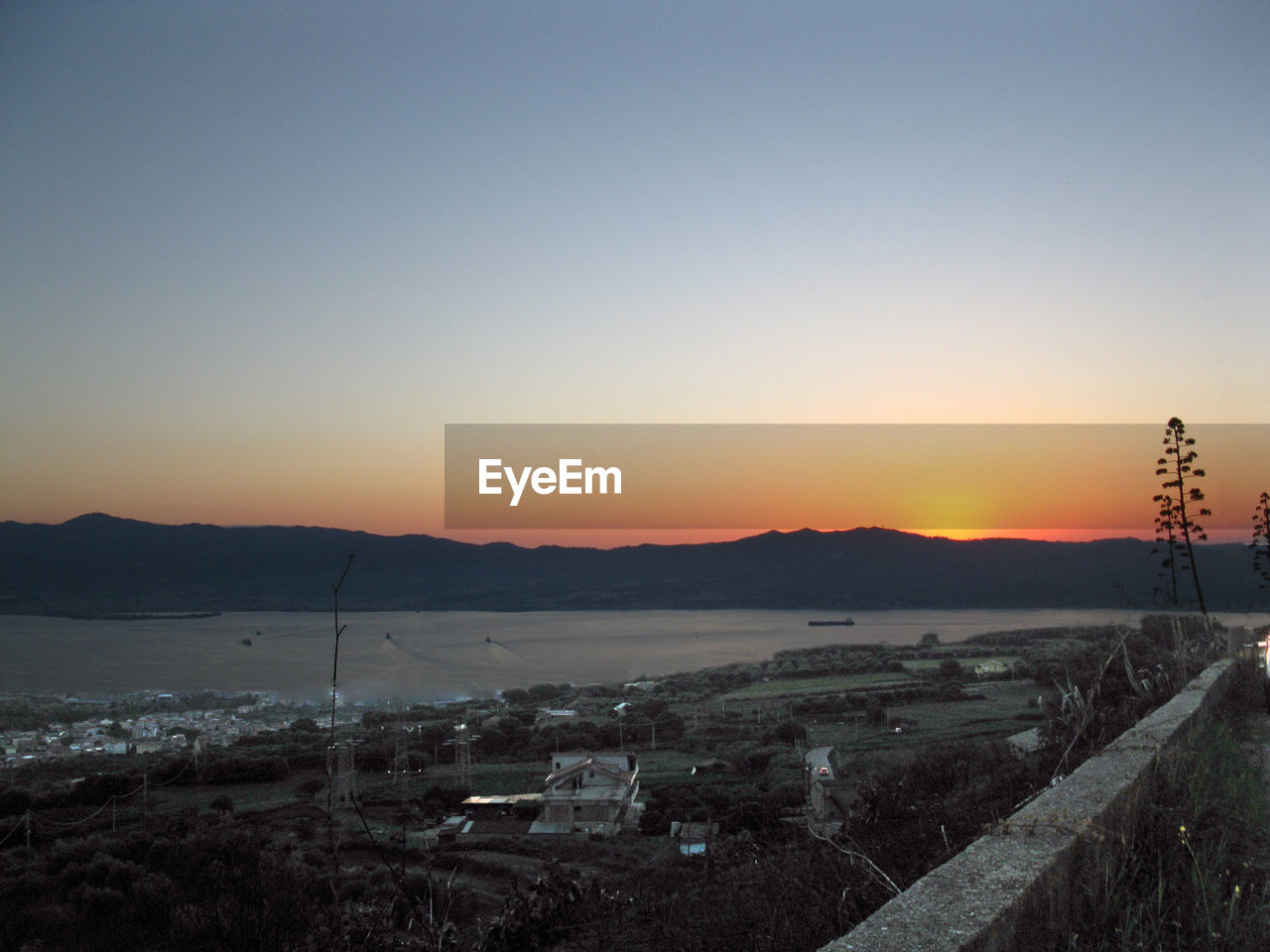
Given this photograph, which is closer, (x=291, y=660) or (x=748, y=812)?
(x=748, y=812)

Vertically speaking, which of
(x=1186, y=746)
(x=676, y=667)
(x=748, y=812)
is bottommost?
(x=676, y=667)

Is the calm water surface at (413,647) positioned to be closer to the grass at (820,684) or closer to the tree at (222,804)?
the tree at (222,804)

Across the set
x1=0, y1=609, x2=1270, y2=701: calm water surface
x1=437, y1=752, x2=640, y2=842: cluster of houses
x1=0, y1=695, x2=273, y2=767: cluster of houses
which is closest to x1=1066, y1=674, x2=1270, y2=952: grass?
x1=437, y1=752, x2=640, y2=842: cluster of houses

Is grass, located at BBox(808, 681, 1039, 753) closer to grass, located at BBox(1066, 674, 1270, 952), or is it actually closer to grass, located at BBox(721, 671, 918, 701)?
grass, located at BBox(721, 671, 918, 701)

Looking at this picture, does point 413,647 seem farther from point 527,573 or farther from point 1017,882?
point 1017,882

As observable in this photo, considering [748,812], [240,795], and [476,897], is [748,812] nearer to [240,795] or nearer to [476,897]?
[476,897]

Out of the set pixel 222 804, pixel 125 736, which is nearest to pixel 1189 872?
pixel 222 804

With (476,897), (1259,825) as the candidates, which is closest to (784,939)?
(1259,825)
